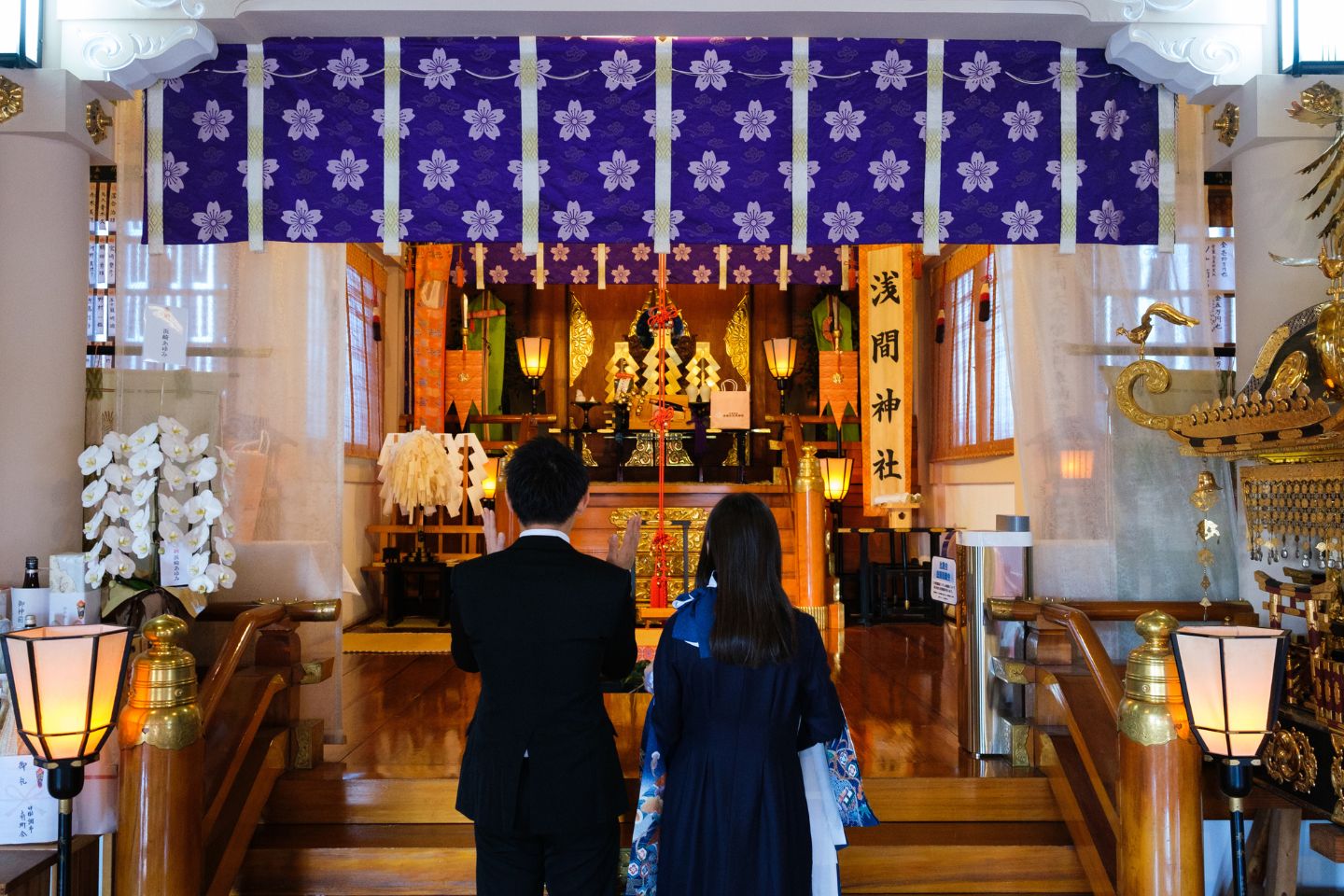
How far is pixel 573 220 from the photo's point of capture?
163 inches

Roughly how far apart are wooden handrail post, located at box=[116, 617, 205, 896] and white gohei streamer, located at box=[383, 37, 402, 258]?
1.88m

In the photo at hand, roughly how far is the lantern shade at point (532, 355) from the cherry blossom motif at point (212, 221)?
631 centimetres

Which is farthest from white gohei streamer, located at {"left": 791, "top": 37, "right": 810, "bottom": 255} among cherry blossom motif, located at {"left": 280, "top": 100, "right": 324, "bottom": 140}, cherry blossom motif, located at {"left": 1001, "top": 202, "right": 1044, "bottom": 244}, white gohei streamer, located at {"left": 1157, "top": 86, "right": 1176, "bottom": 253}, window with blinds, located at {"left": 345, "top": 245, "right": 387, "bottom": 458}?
window with blinds, located at {"left": 345, "top": 245, "right": 387, "bottom": 458}

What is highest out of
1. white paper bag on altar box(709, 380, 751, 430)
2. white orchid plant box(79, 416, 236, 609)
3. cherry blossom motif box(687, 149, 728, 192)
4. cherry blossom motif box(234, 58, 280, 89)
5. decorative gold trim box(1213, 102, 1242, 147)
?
cherry blossom motif box(234, 58, 280, 89)

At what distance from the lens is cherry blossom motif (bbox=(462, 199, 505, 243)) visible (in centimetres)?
412

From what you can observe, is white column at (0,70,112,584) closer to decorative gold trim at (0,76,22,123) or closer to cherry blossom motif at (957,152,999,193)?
decorative gold trim at (0,76,22,123)

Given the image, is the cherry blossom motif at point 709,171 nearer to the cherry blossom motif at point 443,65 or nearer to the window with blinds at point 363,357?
the cherry blossom motif at point 443,65

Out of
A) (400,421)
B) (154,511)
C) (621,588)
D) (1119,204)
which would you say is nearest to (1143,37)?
(1119,204)

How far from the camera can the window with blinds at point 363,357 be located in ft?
29.1

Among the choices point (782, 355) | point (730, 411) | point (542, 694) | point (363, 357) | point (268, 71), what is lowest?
point (542, 694)

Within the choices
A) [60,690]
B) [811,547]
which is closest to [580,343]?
[811,547]

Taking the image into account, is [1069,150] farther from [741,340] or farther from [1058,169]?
[741,340]

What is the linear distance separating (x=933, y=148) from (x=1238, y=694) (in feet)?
7.81

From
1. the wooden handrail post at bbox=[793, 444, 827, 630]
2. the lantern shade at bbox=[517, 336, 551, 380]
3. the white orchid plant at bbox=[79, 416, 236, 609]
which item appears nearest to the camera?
the white orchid plant at bbox=[79, 416, 236, 609]
